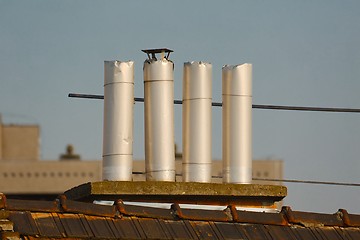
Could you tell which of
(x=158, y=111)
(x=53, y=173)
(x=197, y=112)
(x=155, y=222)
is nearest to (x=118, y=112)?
(x=158, y=111)

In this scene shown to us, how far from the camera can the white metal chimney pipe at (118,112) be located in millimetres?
17078

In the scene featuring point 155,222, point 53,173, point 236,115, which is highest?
point 236,115

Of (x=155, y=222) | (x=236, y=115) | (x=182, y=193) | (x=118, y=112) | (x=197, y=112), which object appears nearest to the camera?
(x=155, y=222)

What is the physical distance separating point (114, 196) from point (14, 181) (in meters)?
88.3

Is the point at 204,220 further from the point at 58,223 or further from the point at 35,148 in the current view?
the point at 35,148

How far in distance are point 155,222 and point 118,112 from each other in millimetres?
3162

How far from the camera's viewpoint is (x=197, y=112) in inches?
682

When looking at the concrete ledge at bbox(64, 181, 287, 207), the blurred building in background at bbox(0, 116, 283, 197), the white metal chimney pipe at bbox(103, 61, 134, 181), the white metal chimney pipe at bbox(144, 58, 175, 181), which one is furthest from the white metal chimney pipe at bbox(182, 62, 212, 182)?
the blurred building in background at bbox(0, 116, 283, 197)

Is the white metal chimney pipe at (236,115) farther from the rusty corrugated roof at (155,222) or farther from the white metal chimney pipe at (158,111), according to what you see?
the rusty corrugated roof at (155,222)

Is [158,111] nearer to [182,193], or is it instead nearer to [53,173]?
[182,193]

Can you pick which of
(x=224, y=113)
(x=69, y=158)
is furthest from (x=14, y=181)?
(x=224, y=113)

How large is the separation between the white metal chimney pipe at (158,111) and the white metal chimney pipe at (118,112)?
0.20 metres

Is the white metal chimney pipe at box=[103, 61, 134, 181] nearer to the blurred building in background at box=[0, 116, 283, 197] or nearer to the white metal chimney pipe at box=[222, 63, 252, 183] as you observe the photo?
the white metal chimney pipe at box=[222, 63, 252, 183]

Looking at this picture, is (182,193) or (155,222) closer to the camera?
(155,222)
